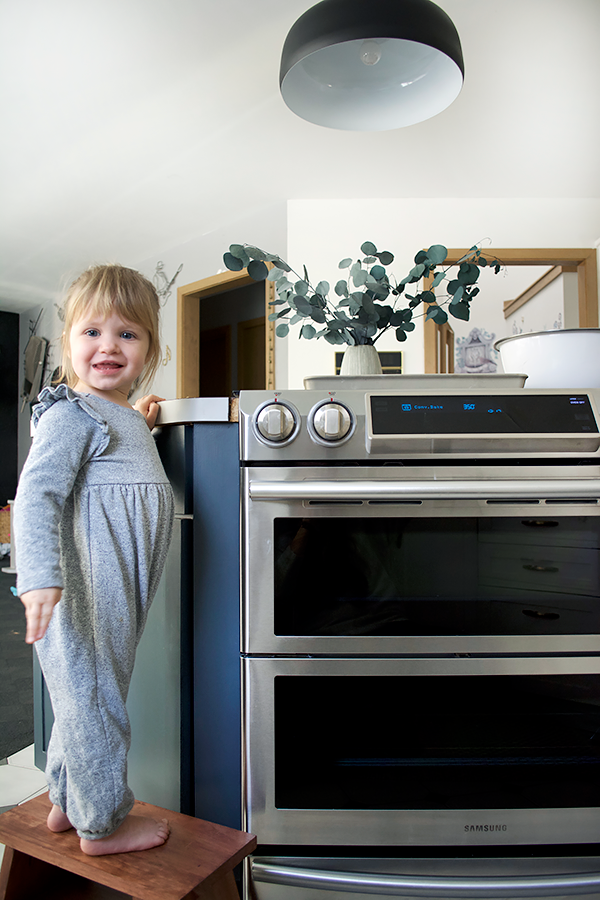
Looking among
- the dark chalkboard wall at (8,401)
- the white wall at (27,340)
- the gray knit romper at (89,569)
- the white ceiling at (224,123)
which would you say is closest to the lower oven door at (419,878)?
the gray knit romper at (89,569)

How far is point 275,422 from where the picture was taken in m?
0.89

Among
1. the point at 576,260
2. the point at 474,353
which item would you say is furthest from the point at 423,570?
the point at 474,353

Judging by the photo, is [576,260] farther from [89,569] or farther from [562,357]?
[89,569]

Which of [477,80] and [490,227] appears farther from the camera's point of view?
[490,227]

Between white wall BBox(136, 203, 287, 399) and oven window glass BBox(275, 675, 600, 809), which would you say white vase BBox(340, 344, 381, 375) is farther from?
white wall BBox(136, 203, 287, 399)

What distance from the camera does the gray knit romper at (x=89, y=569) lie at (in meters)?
0.78

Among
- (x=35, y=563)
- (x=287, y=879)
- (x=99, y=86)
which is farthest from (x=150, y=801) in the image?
(x=99, y=86)

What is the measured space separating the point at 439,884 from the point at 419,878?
0.10ft

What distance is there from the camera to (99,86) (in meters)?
2.44

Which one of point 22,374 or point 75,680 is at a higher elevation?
point 22,374

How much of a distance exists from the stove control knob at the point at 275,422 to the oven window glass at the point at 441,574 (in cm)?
14

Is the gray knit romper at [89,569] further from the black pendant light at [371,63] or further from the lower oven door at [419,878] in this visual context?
the black pendant light at [371,63]

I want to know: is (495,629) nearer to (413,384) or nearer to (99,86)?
(413,384)

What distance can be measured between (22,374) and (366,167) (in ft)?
16.6
